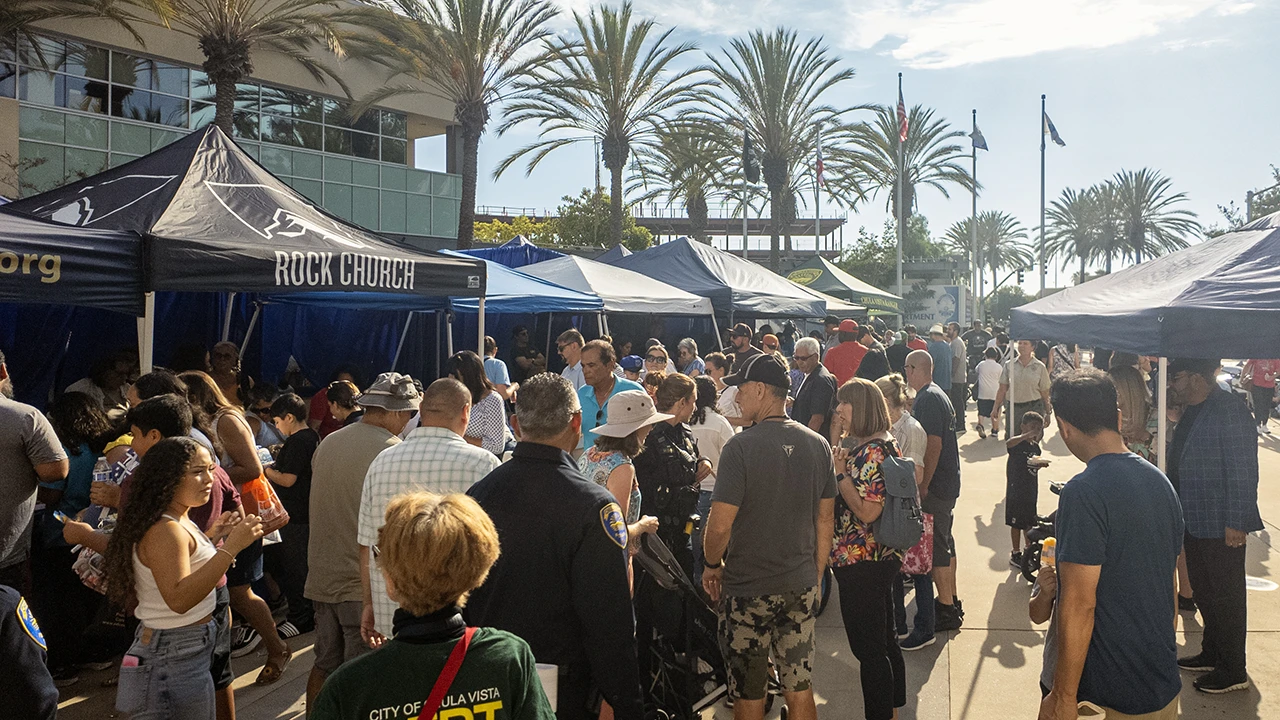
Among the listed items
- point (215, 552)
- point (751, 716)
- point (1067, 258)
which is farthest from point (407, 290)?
point (1067, 258)

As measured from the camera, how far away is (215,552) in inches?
128

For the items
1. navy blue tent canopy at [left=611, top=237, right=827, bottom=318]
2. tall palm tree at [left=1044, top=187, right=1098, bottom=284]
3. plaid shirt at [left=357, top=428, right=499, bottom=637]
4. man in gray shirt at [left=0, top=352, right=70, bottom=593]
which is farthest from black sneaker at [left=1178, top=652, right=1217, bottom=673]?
tall palm tree at [left=1044, top=187, right=1098, bottom=284]

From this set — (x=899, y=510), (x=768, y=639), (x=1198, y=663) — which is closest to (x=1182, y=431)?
(x=1198, y=663)

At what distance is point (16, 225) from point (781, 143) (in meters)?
25.2

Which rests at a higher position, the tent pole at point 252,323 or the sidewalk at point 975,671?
the tent pole at point 252,323

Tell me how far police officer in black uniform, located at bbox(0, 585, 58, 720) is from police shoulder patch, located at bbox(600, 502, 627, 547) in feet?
4.82

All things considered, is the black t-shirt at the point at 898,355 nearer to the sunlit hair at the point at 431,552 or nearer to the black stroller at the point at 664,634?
the black stroller at the point at 664,634

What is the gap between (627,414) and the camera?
3.86m

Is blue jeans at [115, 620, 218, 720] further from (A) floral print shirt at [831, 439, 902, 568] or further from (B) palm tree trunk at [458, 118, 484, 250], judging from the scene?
(B) palm tree trunk at [458, 118, 484, 250]

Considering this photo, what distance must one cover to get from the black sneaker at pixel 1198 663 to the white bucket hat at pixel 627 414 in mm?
3795

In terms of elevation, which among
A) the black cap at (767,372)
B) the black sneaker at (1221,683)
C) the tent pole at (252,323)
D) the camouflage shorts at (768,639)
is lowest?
the black sneaker at (1221,683)

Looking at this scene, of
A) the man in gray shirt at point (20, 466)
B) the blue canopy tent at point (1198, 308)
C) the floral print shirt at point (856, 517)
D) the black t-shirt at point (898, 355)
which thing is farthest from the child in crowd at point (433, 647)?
the black t-shirt at point (898, 355)

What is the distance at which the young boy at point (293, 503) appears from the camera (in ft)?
17.9

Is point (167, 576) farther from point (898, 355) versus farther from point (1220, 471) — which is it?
point (898, 355)
